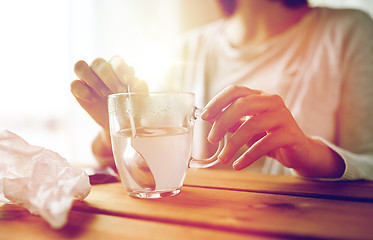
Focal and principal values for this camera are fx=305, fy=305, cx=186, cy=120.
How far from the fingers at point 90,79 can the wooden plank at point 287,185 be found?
0.26 meters

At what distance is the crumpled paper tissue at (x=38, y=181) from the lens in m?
0.39

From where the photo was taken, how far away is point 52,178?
0.45 meters

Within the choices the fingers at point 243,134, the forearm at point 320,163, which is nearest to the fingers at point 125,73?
the fingers at point 243,134

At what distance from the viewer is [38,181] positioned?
1.45 feet

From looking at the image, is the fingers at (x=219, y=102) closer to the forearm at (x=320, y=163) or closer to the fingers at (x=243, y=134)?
the fingers at (x=243, y=134)

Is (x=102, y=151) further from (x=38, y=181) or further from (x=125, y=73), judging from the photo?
(x=38, y=181)

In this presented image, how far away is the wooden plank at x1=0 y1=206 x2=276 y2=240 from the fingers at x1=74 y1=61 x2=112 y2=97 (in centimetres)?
27

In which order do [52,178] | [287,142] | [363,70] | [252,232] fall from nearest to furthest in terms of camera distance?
[252,232]
[52,178]
[287,142]
[363,70]

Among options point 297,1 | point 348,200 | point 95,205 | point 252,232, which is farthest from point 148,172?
point 297,1

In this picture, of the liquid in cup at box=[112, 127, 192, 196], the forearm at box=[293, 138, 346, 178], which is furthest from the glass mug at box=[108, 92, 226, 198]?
the forearm at box=[293, 138, 346, 178]

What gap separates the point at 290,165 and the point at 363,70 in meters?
0.63

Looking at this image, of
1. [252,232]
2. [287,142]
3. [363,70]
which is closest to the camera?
[252,232]

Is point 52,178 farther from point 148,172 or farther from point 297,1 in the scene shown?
point 297,1

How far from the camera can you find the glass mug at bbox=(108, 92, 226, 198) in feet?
1.57
